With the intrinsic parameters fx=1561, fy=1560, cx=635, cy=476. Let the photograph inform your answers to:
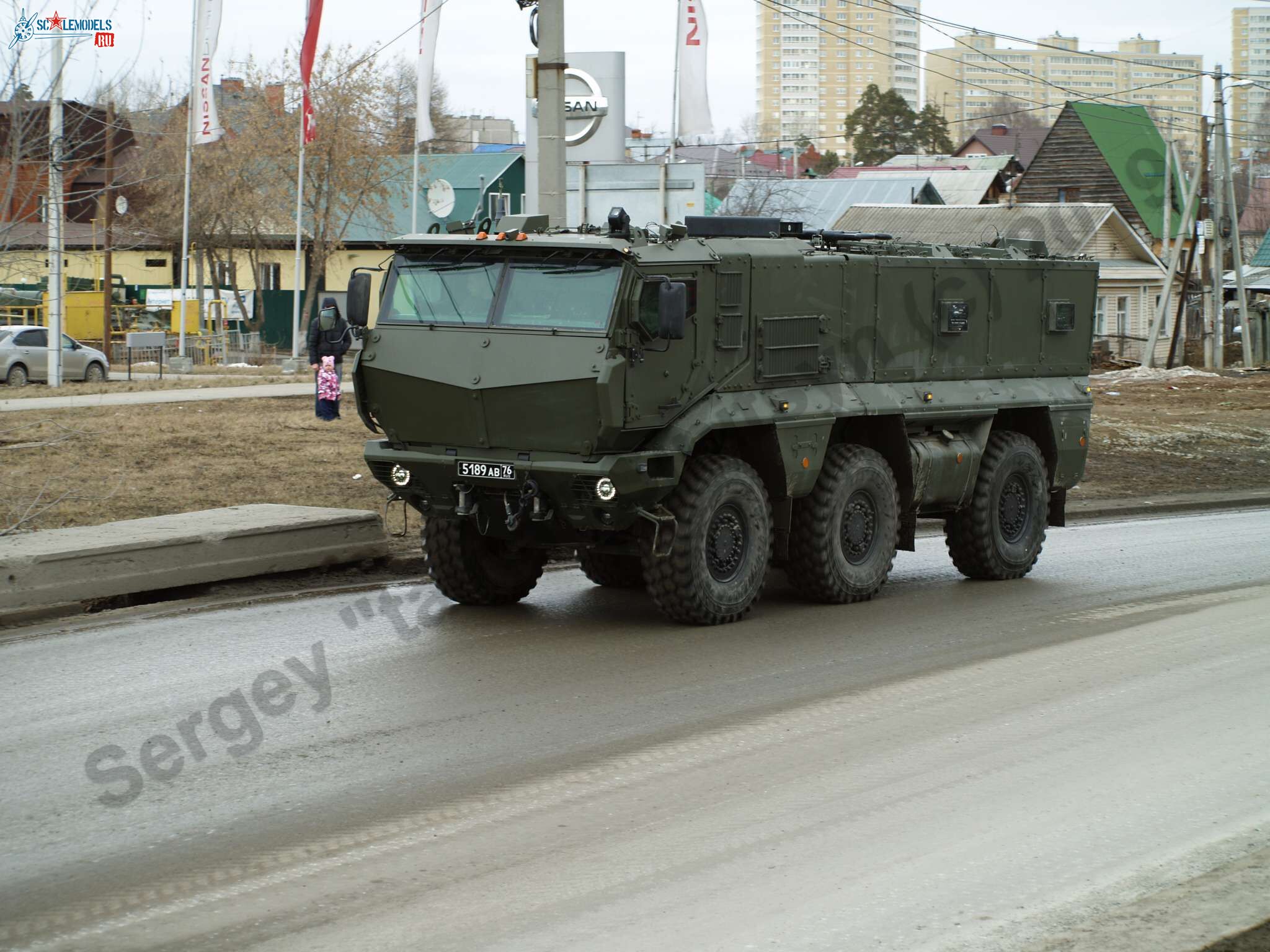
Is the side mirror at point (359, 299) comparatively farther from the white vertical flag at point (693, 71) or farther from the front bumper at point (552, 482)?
the white vertical flag at point (693, 71)

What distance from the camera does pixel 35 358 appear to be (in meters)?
34.5

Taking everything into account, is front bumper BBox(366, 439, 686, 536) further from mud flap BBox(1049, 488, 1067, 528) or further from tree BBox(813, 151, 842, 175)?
tree BBox(813, 151, 842, 175)

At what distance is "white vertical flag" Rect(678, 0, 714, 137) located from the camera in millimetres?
35406

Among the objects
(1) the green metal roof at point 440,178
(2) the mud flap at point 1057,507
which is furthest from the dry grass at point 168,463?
(1) the green metal roof at point 440,178

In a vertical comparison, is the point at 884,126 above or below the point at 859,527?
above

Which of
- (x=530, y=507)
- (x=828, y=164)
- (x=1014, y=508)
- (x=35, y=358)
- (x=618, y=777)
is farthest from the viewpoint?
(x=828, y=164)

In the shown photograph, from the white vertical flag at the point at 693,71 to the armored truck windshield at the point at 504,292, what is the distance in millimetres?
25855

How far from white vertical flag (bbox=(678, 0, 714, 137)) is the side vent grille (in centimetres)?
2516

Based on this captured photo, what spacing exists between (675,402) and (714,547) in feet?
3.36

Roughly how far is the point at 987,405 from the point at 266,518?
582 centimetres

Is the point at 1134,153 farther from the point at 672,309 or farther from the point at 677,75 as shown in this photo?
the point at 672,309

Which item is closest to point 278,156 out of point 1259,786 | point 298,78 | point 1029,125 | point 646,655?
point 298,78

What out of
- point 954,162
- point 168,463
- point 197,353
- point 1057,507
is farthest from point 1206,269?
point 168,463

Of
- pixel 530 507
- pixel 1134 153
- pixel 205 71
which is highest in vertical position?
pixel 1134 153
